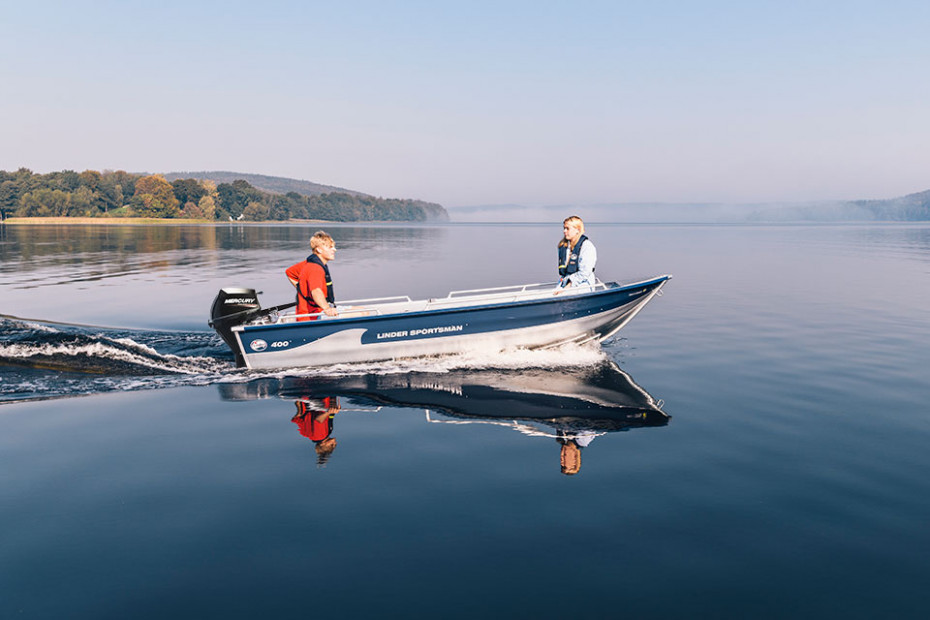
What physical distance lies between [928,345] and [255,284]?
23248mm

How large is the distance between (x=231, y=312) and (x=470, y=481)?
21.5 ft

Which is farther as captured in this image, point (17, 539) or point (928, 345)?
point (928, 345)

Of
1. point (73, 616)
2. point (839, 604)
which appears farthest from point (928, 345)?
point (73, 616)

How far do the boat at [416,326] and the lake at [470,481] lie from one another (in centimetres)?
34

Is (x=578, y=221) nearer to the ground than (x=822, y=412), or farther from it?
farther from it

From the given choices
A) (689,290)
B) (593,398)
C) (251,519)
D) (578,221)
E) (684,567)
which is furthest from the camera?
(689,290)

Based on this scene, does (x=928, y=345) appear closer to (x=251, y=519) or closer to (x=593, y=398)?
(x=593, y=398)

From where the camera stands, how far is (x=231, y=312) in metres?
10.9

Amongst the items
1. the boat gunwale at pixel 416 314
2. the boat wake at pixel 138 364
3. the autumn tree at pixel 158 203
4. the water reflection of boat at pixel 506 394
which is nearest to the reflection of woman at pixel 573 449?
the water reflection of boat at pixel 506 394

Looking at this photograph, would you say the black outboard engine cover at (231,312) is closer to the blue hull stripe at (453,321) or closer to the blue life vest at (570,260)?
the blue hull stripe at (453,321)

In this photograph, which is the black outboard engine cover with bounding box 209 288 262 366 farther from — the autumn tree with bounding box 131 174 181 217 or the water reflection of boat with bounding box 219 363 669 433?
the autumn tree with bounding box 131 174 181 217

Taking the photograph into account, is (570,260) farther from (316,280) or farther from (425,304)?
(316,280)

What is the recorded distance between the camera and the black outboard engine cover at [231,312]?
Answer: 1078 cm

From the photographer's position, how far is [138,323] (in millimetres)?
16016
